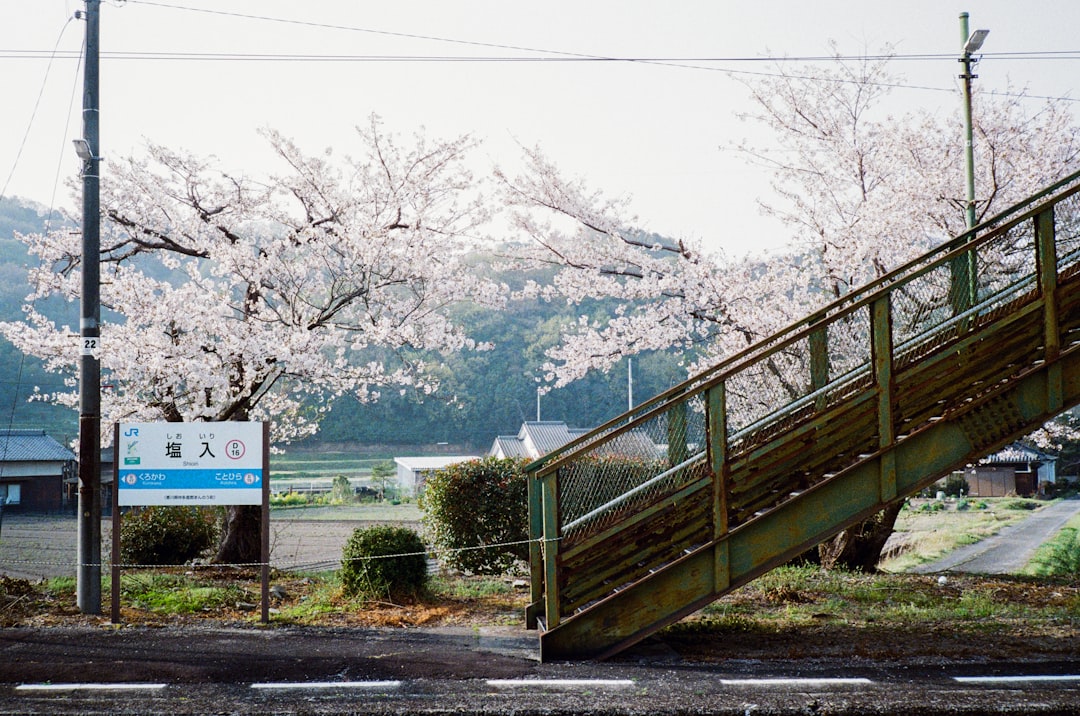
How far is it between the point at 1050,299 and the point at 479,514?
24.5ft

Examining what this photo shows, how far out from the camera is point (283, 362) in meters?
12.5

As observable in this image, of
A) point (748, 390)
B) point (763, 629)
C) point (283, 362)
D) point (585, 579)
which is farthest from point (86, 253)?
point (748, 390)

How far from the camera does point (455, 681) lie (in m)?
5.75

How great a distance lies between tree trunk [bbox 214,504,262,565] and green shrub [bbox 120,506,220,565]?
0.37 meters

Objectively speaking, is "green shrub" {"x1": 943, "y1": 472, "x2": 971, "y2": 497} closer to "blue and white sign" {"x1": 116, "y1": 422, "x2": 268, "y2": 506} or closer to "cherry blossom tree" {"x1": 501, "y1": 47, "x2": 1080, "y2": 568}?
"cherry blossom tree" {"x1": 501, "y1": 47, "x2": 1080, "y2": 568}

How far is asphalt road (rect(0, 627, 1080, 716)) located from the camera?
512 cm

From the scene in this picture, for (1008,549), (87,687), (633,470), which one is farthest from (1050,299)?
(1008,549)

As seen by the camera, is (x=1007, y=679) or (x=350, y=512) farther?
(x=350, y=512)

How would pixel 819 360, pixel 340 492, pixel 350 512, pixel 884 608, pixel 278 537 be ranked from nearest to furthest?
pixel 819 360
pixel 884 608
pixel 278 537
pixel 350 512
pixel 340 492

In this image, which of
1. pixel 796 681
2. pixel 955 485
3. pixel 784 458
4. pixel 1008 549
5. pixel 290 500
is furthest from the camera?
pixel 955 485

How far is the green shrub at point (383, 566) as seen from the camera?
8.61 meters

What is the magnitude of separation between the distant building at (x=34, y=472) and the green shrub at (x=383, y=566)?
30928mm

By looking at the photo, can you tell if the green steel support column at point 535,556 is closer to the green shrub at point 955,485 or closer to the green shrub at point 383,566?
the green shrub at point 383,566

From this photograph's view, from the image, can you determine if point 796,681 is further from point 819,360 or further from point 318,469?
point 318,469
